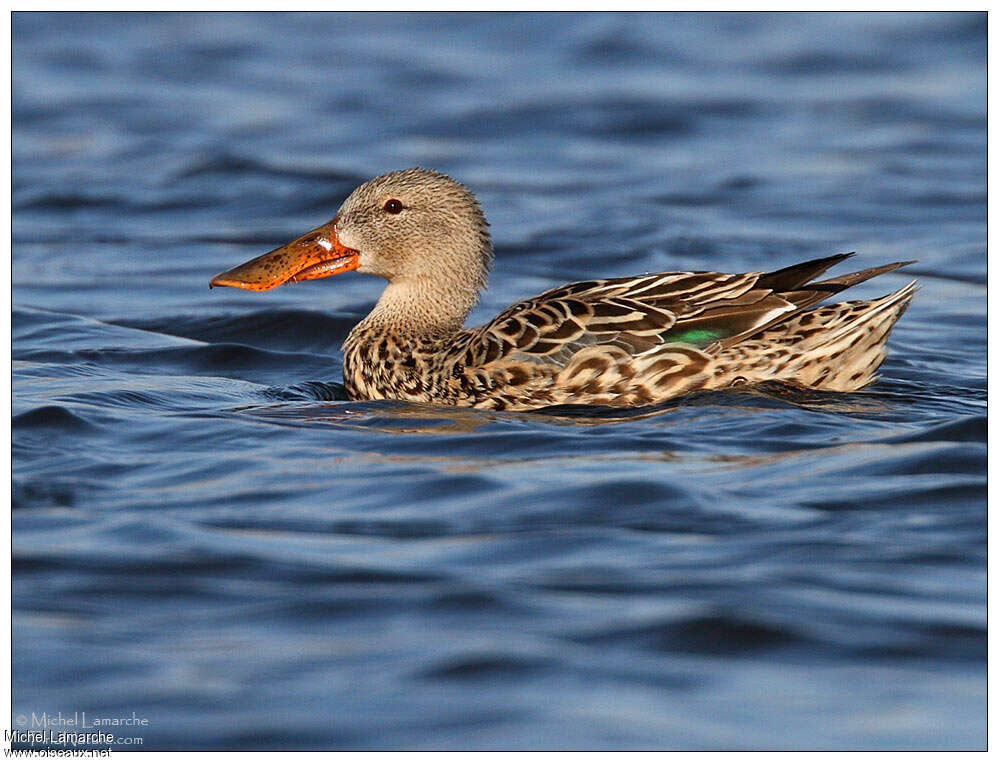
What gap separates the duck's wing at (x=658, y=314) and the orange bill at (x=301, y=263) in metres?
1.29

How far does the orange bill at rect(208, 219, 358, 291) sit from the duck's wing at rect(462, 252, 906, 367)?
4.24 ft

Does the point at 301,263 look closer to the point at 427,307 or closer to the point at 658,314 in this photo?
the point at 427,307

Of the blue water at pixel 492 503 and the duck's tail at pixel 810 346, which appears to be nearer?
the blue water at pixel 492 503

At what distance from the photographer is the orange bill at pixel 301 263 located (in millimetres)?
9125

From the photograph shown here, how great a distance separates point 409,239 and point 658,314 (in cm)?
160

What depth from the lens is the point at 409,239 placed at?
8969 millimetres

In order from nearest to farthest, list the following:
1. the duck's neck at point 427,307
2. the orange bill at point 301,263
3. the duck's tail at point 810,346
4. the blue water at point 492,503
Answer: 1. the blue water at point 492,503
2. the duck's tail at point 810,346
3. the duck's neck at point 427,307
4. the orange bill at point 301,263

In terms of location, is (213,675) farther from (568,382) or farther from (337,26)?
(337,26)

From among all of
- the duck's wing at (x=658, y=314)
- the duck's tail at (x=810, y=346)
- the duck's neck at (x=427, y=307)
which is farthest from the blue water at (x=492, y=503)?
the duck's neck at (x=427, y=307)

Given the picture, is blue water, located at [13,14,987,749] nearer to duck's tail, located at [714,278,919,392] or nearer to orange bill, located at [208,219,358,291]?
duck's tail, located at [714,278,919,392]

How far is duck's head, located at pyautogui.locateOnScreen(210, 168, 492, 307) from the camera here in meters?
8.96

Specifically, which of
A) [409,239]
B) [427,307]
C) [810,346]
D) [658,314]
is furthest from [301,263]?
[810,346]

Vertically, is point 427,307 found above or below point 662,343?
above

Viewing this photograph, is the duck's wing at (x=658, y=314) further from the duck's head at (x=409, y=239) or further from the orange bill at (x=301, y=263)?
the orange bill at (x=301, y=263)
